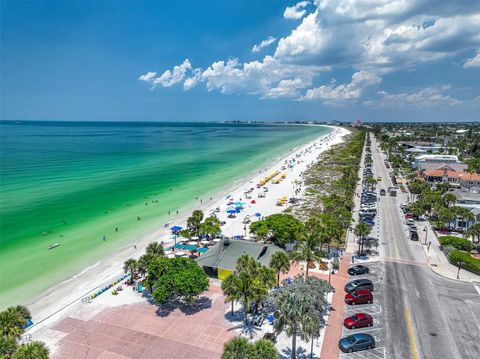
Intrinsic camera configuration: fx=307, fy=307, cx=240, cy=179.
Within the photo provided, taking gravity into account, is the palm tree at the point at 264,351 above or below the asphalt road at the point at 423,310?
above

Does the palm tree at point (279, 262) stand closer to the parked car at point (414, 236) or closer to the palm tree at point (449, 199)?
the parked car at point (414, 236)

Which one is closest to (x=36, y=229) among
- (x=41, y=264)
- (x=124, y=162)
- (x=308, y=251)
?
(x=41, y=264)

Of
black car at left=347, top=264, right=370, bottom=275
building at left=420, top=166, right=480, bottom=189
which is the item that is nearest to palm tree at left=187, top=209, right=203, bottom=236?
black car at left=347, top=264, right=370, bottom=275

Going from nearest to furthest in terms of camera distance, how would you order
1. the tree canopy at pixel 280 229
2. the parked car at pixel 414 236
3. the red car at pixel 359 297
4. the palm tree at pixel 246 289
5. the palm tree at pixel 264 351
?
the palm tree at pixel 264 351
the palm tree at pixel 246 289
the red car at pixel 359 297
the tree canopy at pixel 280 229
the parked car at pixel 414 236

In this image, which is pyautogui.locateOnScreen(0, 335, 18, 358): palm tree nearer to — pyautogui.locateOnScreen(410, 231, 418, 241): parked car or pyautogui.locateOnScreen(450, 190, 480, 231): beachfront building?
pyautogui.locateOnScreen(410, 231, 418, 241): parked car

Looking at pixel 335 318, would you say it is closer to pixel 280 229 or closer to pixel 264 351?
pixel 264 351

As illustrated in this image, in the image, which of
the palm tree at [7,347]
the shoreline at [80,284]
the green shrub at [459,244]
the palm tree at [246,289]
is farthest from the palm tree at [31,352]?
the green shrub at [459,244]

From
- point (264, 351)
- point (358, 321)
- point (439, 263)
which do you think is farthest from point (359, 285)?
point (264, 351)
